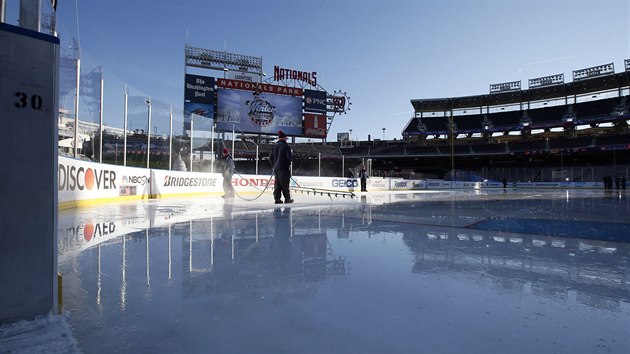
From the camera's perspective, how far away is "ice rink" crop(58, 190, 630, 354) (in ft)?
3.96

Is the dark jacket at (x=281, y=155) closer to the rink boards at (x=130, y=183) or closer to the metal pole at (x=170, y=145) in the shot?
the rink boards at (x=130, y=183)

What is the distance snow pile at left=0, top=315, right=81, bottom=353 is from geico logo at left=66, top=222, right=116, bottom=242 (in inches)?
84.8

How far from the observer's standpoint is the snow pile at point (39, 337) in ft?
3.56

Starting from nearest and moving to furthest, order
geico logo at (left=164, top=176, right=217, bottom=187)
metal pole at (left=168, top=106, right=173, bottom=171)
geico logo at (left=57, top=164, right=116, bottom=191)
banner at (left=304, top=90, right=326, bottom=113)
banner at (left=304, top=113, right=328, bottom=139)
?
geico logo at (left=57, top=164, right=116, bottom=191) < geico logo at (left=164, top=176, right=217, bottom=187) < metal pole at (left=168, top=106, right=173, bottom=171) < banner at (left=304, top=113, right=328, bottom=139) < banner at (left=304, top=90, right=326, bottom=113)

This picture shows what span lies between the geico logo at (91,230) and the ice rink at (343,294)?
0.13 metres

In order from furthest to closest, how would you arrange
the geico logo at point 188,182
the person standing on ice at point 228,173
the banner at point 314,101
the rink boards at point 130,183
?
the banner at point 314,101, the geico logo at point 188,182, the person standing on ice at point 228,173, the rink boards at point 130,183

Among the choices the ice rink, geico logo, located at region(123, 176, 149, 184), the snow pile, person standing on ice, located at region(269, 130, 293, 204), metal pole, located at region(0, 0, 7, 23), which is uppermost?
metal pole, located at region(0, 0, 7, 23)

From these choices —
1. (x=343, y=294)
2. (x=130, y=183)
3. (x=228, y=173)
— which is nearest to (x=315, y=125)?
(x=228, y=173)

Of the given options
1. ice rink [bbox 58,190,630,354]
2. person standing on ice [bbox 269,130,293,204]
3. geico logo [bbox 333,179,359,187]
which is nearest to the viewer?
ice rink [bbox 58,190,630,354]

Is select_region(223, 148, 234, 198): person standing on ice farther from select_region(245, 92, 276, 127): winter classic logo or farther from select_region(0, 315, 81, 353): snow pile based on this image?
select_region(245, 92, 276, 127): winter classic logo

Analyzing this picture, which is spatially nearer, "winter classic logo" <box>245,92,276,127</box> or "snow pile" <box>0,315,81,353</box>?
"snow pile" <box>0,315,81,353</box>

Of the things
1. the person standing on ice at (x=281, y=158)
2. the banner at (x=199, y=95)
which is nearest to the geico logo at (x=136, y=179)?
the person standing on ice at (x=281, y=158)

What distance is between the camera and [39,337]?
1.15 meters

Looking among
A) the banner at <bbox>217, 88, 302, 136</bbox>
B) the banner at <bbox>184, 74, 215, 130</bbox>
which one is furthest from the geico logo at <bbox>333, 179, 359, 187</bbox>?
the banner at <bbox>184, 74, 215, 130</bbox>
